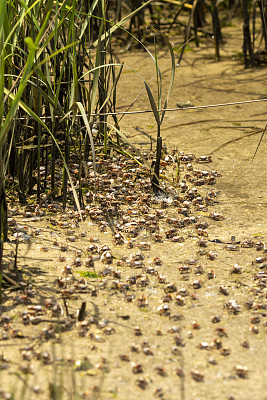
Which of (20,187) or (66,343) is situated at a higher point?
(20,187)

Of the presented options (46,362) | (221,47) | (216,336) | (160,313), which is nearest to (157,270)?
(160,313)

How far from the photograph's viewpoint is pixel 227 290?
194 centimetres

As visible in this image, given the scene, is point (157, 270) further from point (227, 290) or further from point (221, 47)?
point (221, 47)

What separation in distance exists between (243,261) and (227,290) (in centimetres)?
24

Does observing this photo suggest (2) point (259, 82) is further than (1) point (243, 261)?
Yes

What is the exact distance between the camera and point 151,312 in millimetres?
1809

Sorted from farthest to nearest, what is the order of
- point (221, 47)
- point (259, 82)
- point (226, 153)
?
point (221, 47), point (259, 82), point (226, 153)

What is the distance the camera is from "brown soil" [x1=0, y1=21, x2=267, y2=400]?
1490 millimetres

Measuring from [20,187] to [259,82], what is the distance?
255 centimetres

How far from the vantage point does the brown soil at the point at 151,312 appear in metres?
1.49

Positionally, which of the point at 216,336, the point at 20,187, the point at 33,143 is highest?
the point at 33,143

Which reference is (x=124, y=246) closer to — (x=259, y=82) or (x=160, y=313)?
(x=160, y=313)

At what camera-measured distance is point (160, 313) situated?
180 cm

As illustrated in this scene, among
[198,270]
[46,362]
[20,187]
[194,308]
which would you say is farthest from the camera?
[20,187]
